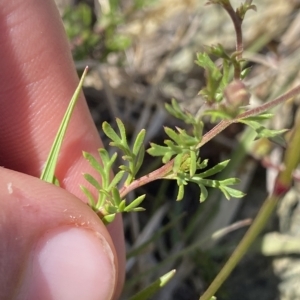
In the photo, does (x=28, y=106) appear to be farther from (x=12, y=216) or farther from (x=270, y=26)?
(x=270, y=26)

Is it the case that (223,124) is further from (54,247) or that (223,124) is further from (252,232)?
(54,247)

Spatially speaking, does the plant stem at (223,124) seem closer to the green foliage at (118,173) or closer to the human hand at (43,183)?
the green foliage at (118,173)

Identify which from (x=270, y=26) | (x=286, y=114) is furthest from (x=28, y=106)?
(x=270, y=26)

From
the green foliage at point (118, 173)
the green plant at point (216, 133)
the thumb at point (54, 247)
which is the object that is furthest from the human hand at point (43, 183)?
the green plant at point (216, 133)

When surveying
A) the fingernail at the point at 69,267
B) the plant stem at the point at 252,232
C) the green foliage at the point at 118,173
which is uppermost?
the green foliage at the point at 118,173

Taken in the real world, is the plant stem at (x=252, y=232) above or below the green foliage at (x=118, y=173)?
below

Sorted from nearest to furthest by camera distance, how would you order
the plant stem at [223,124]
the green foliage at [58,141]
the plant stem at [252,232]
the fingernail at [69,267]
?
the plant stem at [223,124]
the plant stem at [252,232]
the green foliage at [58,141]
the fingernail at [69,267]

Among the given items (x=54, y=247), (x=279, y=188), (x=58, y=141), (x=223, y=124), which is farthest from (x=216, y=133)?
(x=54, y=247)

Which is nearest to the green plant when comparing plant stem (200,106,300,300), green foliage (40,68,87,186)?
plant stem (200,106,300,300)

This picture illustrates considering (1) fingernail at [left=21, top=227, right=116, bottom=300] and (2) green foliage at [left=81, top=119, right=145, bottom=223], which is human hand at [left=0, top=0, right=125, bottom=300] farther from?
(2) green foliage at [left=81, top=119, right=145, bottom=223]
